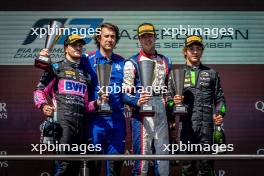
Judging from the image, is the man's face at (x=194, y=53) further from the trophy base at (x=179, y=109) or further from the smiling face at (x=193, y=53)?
the trophy base at (x=179, y=109)

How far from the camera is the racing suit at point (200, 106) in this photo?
18.8ft

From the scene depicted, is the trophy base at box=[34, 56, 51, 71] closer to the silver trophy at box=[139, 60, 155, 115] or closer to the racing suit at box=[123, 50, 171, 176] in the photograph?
the racing suit at box=[123, 50, 171, 176]

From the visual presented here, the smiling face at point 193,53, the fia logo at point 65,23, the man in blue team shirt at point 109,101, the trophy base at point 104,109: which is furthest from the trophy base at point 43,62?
the smiling face at point 193,53

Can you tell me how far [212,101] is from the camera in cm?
583

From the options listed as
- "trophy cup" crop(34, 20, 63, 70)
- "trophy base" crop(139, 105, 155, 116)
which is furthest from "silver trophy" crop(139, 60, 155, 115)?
"trophy cup" crop(34, 20, 63, 70)

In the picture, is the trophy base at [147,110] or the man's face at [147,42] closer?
the trophy base at [147,110]

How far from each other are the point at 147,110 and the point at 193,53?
2.33 feet

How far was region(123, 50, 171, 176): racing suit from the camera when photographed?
18.6ft

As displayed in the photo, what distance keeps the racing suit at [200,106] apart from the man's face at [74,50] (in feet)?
2.87

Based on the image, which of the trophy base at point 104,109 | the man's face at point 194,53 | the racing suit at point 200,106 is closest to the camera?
the trophy base at point 104,109

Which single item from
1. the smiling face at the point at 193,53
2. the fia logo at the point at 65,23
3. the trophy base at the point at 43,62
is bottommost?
the trophy base at the point at 43,62

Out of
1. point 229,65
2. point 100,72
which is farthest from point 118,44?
point 229,65

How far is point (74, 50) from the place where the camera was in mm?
5840

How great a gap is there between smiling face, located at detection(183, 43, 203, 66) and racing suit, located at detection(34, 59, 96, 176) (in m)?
0.95
